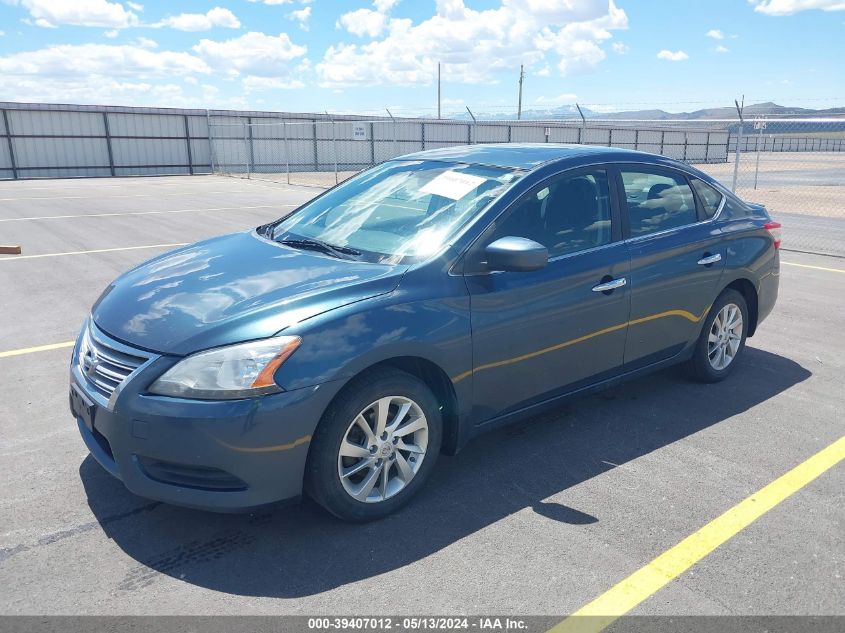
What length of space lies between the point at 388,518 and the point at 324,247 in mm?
1475

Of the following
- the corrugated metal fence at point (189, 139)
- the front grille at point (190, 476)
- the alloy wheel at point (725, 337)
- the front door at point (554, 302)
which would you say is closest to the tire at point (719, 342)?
the alloy wheel at point (725, 337)

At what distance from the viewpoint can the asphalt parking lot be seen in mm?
2734

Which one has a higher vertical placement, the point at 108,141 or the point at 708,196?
the point at 108,141

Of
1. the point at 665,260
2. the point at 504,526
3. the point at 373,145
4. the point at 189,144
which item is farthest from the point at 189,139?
the point at 504,526

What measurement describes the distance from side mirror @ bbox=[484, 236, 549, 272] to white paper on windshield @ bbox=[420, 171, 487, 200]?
1.80 feet

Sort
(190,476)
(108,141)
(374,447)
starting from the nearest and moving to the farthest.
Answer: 1. (190,476)
2. (374,447)
3. (108,141)

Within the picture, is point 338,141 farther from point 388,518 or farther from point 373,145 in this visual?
point 388,518

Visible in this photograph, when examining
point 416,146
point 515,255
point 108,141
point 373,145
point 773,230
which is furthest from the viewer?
point 416,146

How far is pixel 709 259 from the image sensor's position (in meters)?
4.71

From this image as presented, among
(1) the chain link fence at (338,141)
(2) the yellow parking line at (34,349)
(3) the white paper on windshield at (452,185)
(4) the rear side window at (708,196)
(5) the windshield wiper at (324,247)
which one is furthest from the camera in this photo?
(1) the chain link fence at (338,141)

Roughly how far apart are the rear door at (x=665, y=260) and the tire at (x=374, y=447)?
1613mm

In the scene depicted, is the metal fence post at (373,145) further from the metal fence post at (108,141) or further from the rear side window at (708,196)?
the rear side window at (708,196)

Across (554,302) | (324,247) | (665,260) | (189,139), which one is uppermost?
(189,139)

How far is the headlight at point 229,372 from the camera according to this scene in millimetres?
2809
